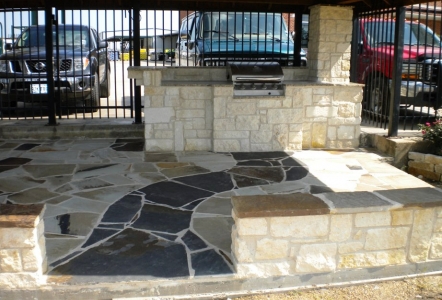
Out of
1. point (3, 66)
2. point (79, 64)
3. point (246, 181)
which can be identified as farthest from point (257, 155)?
point (3, 66)

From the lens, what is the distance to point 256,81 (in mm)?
6859

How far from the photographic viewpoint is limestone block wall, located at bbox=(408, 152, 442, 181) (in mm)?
6617

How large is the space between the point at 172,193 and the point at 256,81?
8.06 ft

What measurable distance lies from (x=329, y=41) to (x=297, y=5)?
44.0 inches

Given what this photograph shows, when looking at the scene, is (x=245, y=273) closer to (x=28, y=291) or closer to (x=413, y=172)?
(x=28, y=291)

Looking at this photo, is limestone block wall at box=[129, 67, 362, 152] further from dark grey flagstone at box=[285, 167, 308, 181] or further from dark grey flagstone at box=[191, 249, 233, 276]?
dark grey flagstone at box=[191, 249, 233, 276]

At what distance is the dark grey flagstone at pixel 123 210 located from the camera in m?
4.36

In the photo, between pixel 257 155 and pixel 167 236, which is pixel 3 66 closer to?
pixel 257 155

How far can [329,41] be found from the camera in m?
7.34

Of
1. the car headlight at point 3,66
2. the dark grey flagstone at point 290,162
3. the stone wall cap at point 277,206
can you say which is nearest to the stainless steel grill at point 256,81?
the dark grey flagstone at point 290,162

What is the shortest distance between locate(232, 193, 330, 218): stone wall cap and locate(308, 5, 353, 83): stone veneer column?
4318 mm

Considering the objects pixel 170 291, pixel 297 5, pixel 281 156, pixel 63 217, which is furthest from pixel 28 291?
pixel 297 5

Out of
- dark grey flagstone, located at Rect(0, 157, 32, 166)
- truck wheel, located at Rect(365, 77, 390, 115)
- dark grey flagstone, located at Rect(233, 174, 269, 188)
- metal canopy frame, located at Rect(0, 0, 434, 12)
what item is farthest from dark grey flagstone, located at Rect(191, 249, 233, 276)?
truck wheel, located at Rect(365, 77, 390, 115)

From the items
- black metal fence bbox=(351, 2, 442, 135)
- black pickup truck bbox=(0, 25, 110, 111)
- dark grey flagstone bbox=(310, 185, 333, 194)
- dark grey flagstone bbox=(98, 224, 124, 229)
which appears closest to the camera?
dark grey flagstone bbox=(98, 224, 124, 229)
